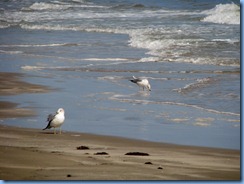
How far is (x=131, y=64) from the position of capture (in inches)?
284

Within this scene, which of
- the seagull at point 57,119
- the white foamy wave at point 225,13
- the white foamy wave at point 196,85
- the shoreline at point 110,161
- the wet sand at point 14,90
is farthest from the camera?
the white foamy wave at point 196,85

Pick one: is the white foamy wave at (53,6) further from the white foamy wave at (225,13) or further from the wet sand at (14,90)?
the white foamy wave at (225,13)

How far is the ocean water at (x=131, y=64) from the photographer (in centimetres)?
540

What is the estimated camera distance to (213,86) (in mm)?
5816

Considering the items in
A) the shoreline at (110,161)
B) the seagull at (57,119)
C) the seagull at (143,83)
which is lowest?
the shoreline at (110,161)

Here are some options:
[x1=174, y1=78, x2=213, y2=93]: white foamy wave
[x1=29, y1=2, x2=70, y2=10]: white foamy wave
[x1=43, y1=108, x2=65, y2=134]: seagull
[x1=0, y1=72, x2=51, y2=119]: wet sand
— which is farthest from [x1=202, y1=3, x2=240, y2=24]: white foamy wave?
[x1=0, y1=72, x2=51, y2=119]: wet sand

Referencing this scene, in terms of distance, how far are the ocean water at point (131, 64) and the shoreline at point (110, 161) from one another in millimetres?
124

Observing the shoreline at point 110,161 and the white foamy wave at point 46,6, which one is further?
the white foamy wave at point 46,6

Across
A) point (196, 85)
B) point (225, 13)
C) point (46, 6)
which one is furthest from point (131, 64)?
point (225, 13)

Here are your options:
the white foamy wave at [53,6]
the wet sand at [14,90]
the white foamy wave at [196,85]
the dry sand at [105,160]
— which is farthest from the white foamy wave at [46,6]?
the white foamy wave at [196,85]

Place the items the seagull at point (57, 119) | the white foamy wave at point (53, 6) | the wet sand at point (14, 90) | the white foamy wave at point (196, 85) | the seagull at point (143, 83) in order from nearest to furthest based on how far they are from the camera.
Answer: the seagull at point (57, 119)
the wet sand at point (14, 90)
the white foamy wave at point (53, 6)
the white foamy wave at point (196, 85)
the seagull at point (143, 83)

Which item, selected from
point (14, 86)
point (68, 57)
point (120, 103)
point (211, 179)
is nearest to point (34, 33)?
point (68, 57)

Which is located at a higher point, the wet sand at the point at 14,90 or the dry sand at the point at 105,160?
the wet sand at the point at 14,90

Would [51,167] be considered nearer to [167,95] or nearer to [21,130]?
[21,130]
